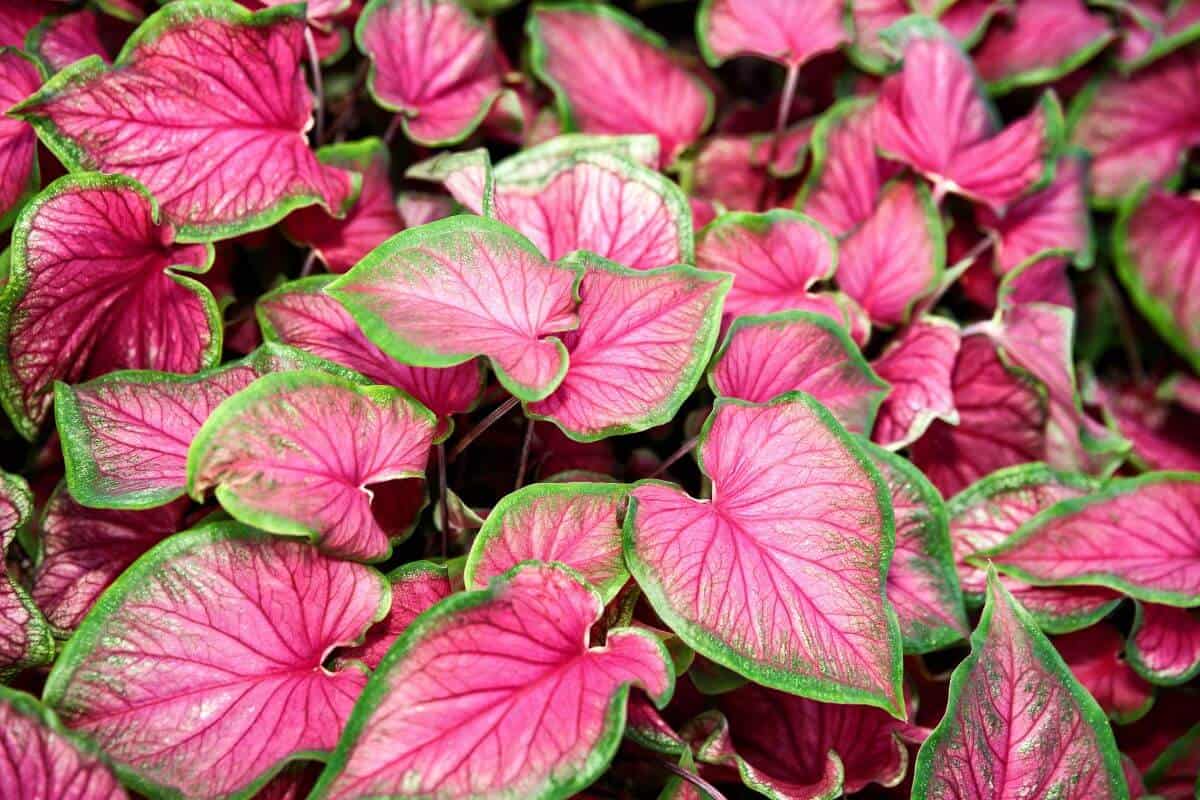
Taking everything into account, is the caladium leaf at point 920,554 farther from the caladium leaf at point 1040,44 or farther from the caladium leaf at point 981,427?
the caladium leaf at point 1040,44

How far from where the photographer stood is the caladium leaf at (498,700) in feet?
2.45

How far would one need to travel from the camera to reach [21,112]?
3.15 feet

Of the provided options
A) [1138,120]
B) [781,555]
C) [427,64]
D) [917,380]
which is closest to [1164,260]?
[1138,120]

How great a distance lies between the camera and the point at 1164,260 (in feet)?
4.96

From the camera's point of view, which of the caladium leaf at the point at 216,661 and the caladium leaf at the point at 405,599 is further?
the caladium leaf at the point at 405,599

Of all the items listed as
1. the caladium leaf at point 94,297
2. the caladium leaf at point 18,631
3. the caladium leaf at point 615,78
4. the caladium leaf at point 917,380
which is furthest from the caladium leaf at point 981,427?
the caladium leaf at point 18,631

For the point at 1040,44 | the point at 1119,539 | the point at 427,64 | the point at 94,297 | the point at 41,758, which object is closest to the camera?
the point at 41,758

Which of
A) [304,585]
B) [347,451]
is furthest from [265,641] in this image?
[347,451]

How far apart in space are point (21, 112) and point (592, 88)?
0.70 metres

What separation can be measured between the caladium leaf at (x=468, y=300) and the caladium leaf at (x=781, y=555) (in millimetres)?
155

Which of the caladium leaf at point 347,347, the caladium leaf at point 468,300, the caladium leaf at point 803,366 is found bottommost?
the caladium leaf at point 803,366

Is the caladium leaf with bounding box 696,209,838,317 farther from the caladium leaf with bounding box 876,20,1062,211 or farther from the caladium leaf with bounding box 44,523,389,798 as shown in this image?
the caladium leaf with bounding box 44,523,389,798

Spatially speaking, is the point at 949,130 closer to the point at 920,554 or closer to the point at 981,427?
the point at 981,427

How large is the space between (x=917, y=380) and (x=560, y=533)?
0.49 metres
